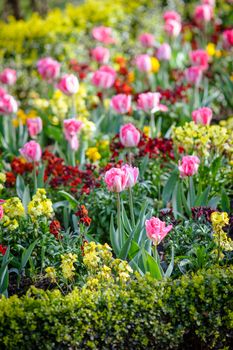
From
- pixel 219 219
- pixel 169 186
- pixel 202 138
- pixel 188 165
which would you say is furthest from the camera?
pixel 169 186

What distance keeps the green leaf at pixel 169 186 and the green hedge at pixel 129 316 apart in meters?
1.29

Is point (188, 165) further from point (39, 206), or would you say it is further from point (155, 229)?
point (39, 206)

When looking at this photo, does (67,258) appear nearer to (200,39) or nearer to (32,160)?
(32,160)

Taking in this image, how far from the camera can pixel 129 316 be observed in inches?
144

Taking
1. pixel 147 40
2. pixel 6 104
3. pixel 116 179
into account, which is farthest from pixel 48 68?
pixel 116 179

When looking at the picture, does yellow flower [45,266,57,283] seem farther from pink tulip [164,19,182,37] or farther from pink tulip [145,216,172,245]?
pink tulip [164,19,182,37]

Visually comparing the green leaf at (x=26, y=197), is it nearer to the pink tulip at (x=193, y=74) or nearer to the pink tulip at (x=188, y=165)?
the pink tulip at (x=188, y=165)

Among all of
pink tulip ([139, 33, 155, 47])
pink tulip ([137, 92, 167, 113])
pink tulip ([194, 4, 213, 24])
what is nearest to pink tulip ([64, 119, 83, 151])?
pink tulip ([137, 92, 167, 113])

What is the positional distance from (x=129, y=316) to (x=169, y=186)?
1.67m

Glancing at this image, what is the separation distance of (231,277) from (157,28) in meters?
5.68

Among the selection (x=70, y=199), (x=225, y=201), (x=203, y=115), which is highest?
(x=203, y=115)

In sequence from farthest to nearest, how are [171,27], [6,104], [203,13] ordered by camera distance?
[203,13] < [171,27] < [6,104]

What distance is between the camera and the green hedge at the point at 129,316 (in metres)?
3.54

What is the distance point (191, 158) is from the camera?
4.57 m
